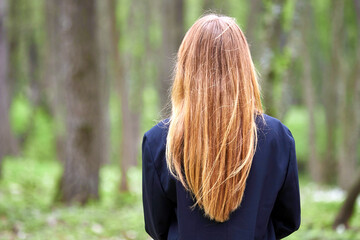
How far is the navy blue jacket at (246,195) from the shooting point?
2.13 metres

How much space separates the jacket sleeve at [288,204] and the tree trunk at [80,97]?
249 inches

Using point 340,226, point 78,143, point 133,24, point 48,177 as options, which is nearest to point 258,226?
point 340,226

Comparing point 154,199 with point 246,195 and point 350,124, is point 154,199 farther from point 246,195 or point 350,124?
point 350,124

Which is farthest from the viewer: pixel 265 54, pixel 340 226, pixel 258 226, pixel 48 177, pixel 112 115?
pixel 112 115

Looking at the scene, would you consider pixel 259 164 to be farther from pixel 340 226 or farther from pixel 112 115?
pixel 112 115

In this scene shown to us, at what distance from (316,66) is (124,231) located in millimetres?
19083

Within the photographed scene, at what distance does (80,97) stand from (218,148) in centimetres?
648

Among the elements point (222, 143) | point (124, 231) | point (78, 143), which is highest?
point (222, 143)

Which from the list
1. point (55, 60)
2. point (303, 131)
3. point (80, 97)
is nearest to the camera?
point (80, 97)

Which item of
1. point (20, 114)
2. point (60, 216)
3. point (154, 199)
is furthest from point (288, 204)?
point (20, 114)

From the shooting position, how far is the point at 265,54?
6484mm

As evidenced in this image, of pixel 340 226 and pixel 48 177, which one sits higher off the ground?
pixel 340 226

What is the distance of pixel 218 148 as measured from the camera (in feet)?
6.79

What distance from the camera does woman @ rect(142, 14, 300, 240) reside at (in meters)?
2.07
